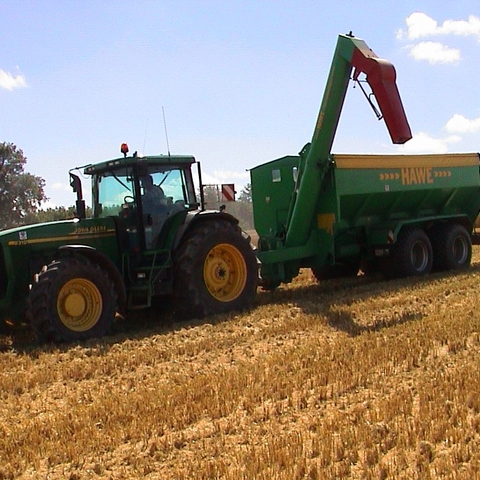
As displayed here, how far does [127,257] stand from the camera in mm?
7980

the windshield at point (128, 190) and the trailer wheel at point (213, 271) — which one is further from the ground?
the windshield at point (128, 190)

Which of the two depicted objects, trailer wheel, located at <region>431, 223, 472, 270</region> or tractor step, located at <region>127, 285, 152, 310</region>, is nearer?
tractor step, located at <region>127, 285, 152, 310</region>

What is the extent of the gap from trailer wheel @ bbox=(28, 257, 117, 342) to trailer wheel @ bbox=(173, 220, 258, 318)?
97 centimetres

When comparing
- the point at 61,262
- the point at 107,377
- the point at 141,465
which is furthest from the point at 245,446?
the point at 61,262

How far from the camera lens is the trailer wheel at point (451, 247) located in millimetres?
11375

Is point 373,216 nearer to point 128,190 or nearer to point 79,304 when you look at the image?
point 128,190

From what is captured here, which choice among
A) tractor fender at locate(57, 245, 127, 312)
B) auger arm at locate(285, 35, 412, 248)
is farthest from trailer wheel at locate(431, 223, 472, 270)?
tractor fender at locate(57, 245, 127, 312)

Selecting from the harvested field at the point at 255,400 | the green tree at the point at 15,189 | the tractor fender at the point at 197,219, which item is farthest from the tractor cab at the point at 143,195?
the green tree at the point at 15,189

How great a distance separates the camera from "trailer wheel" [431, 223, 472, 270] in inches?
448

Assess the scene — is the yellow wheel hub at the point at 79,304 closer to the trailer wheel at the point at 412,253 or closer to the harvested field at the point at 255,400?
the harvested field at the point at 255,400

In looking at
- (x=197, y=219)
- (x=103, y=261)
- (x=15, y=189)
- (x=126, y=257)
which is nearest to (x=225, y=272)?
(x=197, y=219)

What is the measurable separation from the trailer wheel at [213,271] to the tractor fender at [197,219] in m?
0.07

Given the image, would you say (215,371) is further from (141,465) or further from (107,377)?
(141,465)

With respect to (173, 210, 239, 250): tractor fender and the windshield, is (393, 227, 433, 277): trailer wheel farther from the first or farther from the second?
the windshield
